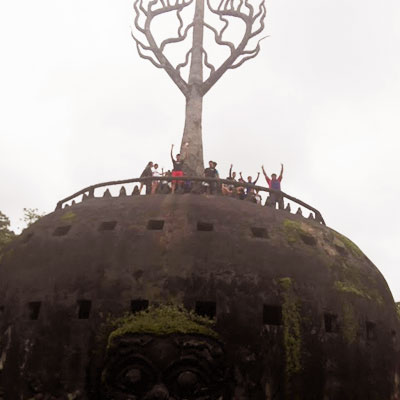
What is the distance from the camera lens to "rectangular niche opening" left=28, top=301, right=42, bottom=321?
47.4ft

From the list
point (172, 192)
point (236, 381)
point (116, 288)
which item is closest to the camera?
point (236, 381)

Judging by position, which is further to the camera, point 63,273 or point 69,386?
point 63,273

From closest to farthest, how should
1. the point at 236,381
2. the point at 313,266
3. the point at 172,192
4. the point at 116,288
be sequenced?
the point at 236,381, the point at 116,288, the point at 313,266, the point at 172,192

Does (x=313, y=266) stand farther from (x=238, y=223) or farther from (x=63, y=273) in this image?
(x=63, y=273)

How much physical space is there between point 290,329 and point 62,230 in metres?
7.39

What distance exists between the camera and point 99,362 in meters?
13.2

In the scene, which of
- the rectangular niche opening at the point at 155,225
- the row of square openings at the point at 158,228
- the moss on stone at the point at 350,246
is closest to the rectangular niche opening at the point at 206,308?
the row of square openings at the point at 158,228

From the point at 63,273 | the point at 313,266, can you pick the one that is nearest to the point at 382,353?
the point at 313,266

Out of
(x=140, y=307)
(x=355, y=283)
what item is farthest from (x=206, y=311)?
(x=355, y=283)

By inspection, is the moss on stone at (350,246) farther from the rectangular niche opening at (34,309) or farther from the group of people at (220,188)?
the rectangular niche opening at (34,309)

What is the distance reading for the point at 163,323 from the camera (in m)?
13.1

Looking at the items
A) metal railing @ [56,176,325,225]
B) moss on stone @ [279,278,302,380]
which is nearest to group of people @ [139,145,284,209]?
metal railing @ [56,176,325,225]

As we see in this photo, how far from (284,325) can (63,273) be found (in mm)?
6136

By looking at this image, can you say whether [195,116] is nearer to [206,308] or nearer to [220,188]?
[220,188]
